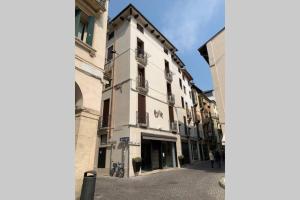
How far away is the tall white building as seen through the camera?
13.4m

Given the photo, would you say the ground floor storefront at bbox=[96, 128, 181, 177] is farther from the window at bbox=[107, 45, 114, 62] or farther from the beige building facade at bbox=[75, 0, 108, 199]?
the window at bbox=[107, 45, 114, 62]

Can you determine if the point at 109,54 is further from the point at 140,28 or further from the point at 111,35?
the point at 140,28

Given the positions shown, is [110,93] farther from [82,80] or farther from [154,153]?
[82,80]

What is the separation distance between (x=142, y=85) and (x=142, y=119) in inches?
124

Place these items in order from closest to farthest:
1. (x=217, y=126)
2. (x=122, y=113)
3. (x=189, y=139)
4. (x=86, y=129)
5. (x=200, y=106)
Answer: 1. (x=86, y=129)
2. (x=122, y=113)
3. (x=189, y=139)
4. (x=200, y=106)
5. (x=217, y=126)

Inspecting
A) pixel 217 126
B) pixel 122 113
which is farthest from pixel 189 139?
pixel 217 126

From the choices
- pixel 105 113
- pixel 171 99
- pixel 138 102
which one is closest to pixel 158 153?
pixel 138 102

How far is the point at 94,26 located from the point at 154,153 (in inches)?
506

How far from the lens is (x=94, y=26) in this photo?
22.1 ft

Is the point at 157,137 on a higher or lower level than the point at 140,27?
lower

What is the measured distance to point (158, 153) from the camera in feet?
55.4

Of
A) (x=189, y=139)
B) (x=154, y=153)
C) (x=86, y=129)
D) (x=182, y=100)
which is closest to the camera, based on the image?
(x=86, y=129)

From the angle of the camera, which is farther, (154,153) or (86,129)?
(154,153)

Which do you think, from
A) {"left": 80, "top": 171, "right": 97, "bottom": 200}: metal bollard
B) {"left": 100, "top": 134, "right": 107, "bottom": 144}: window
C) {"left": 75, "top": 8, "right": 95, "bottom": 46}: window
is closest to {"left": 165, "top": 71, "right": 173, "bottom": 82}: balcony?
{"left": 100, "top": 134, "right": 107, "bottom": 144}: window
